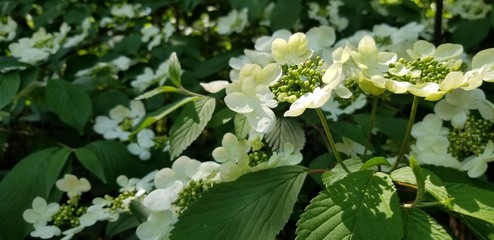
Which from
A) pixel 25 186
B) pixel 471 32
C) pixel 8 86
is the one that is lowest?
pixel 471 32

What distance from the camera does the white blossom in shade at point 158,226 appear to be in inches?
39.6

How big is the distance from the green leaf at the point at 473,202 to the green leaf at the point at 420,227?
0.04 metres

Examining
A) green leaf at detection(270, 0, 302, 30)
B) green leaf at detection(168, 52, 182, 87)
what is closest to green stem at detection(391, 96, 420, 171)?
green leaf at detection(168, 52, 182, 87)

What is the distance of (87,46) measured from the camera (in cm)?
234

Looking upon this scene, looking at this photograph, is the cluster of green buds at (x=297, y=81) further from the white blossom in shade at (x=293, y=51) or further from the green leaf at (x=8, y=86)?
the green leaf at (x=8, y=86)

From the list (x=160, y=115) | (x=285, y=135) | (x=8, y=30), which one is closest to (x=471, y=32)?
(x=285, y=135)

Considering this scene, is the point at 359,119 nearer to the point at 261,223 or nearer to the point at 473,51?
the point at 261,223

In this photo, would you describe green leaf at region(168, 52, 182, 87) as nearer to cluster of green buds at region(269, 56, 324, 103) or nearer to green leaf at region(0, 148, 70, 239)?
cluster of green buds at region(269, 56, 324, 103)

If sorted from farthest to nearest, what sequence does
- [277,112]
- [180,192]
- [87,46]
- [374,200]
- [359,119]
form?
[87,46] → [359,119] → [277,112] → [180,192] → [374,200]

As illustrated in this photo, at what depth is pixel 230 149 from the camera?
1.00m

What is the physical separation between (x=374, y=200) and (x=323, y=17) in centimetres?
147

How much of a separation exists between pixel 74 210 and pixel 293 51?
73 cm

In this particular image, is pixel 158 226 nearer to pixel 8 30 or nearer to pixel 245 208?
pixel 245 208

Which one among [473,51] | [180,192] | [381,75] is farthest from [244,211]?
[473,51]
